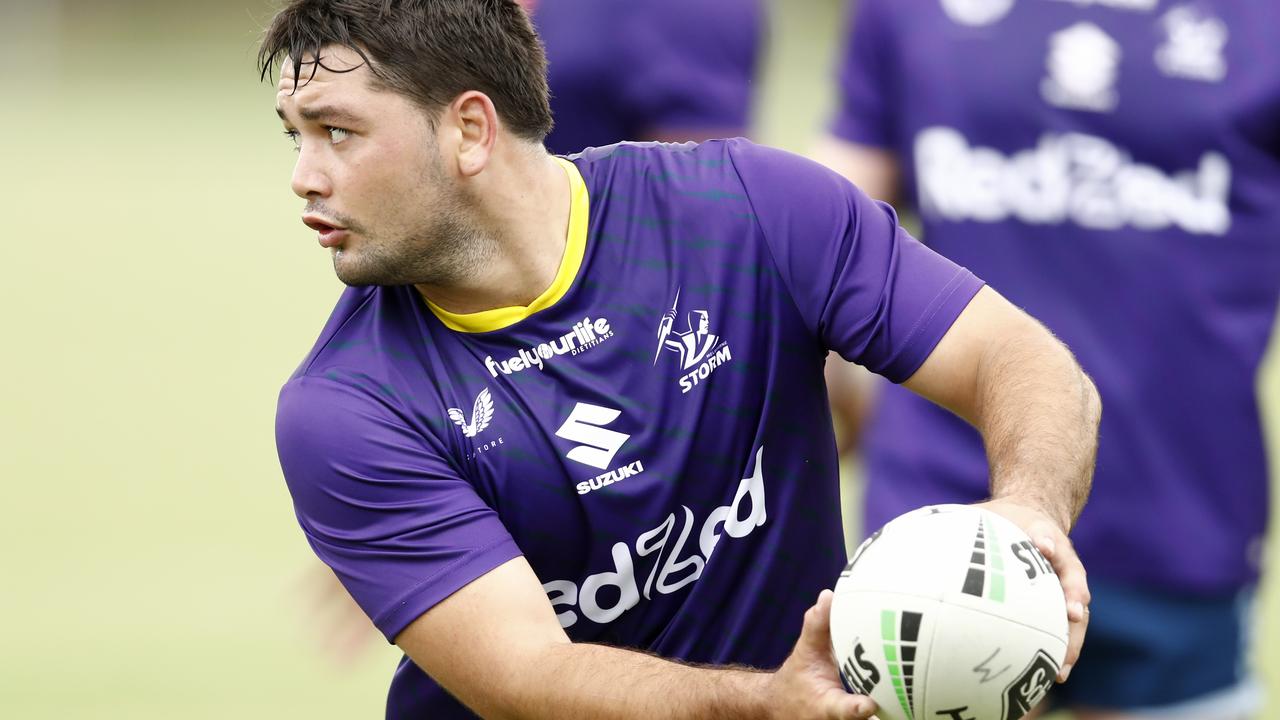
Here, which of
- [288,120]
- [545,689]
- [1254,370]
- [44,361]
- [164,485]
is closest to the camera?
[545,689]

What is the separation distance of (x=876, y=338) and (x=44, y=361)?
742 centimetres

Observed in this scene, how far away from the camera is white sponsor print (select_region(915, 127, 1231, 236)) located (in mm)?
4273

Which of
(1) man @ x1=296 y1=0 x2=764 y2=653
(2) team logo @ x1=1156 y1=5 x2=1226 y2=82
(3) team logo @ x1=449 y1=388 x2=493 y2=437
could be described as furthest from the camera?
(1) man @ x1=296 y1=0 x2=764 y2=653

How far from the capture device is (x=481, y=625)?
312 centimetres

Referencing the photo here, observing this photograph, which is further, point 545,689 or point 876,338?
point 876,338

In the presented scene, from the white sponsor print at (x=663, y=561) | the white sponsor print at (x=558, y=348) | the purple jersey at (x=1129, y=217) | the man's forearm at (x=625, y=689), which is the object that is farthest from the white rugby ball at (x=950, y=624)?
the purple jersey at (x=1129, y=217)

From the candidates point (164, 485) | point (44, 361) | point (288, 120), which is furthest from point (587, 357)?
point (44, 361)

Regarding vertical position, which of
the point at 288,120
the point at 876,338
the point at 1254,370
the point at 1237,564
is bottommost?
the point at 1237,564

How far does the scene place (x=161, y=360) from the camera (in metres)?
9.81

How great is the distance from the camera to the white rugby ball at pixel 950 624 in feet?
8.88

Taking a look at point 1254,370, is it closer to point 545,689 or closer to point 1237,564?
point 1237,564

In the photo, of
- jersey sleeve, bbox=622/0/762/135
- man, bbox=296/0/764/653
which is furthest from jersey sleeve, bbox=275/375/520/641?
jersey sleeve, bbox=622/0/762/135

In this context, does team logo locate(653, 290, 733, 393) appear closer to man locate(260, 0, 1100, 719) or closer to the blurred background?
man locate(260, 0, 1100, 719)

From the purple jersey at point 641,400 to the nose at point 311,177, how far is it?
26 centimetres
